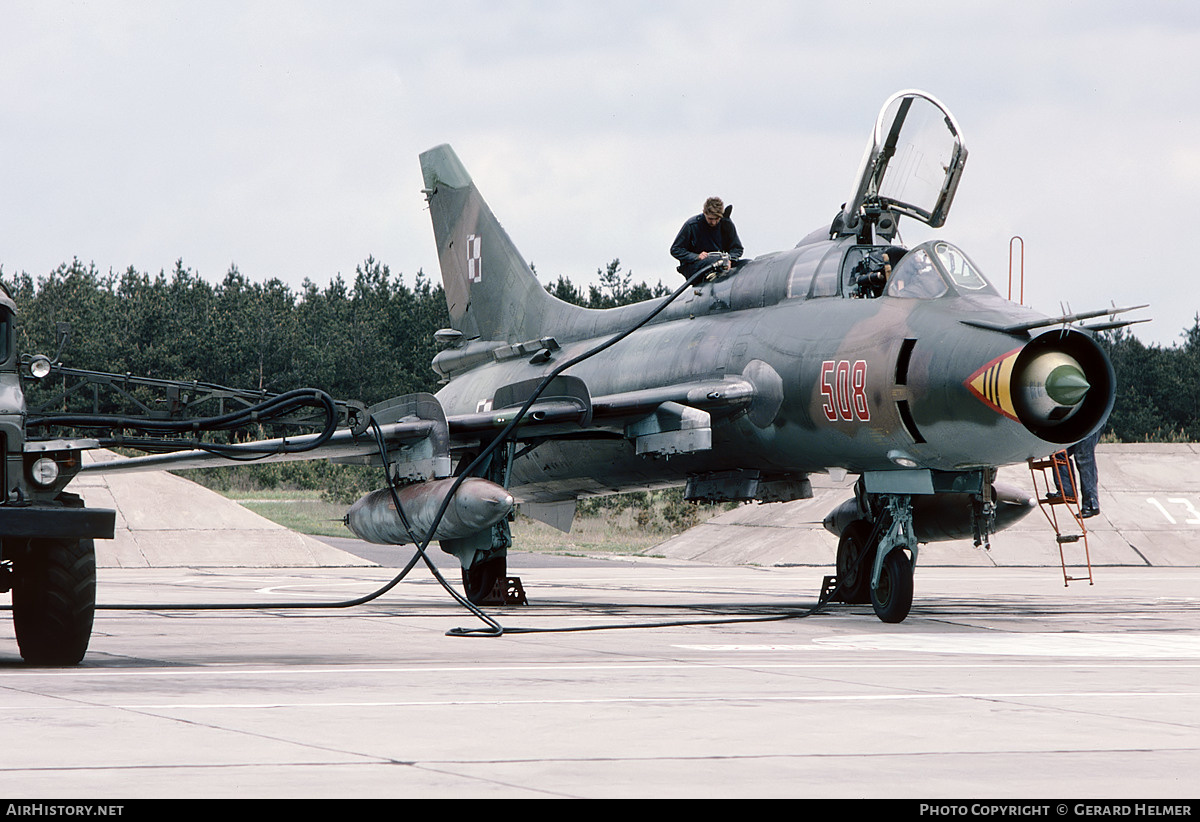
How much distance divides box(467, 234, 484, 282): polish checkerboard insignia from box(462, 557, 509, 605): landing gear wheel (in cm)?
573

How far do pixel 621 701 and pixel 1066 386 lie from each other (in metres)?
6.01

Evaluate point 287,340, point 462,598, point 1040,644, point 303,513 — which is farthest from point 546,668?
point 287,340

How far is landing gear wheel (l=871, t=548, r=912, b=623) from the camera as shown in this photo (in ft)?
44.8

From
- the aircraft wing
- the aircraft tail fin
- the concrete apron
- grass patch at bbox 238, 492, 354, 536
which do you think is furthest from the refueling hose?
grass patch at bbox 238, 492, 354, 536

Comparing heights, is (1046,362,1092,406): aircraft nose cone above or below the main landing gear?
above

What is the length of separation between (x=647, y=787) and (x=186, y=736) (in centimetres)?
217

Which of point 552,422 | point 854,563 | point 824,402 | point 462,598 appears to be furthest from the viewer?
point 854,563

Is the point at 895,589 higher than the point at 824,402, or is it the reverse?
the point at 824,402

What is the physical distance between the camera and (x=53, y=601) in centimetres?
935

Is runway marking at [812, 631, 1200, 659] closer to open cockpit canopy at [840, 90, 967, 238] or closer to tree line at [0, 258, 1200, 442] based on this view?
open cockpit canopy at [840, 90, 967, 238]

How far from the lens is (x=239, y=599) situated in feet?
60.6

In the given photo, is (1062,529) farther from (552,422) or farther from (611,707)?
(611,707)

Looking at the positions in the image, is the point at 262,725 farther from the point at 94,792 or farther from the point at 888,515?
the point at 888,515

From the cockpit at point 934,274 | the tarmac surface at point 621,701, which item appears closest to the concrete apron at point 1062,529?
the tarmac surface at point 621,701
